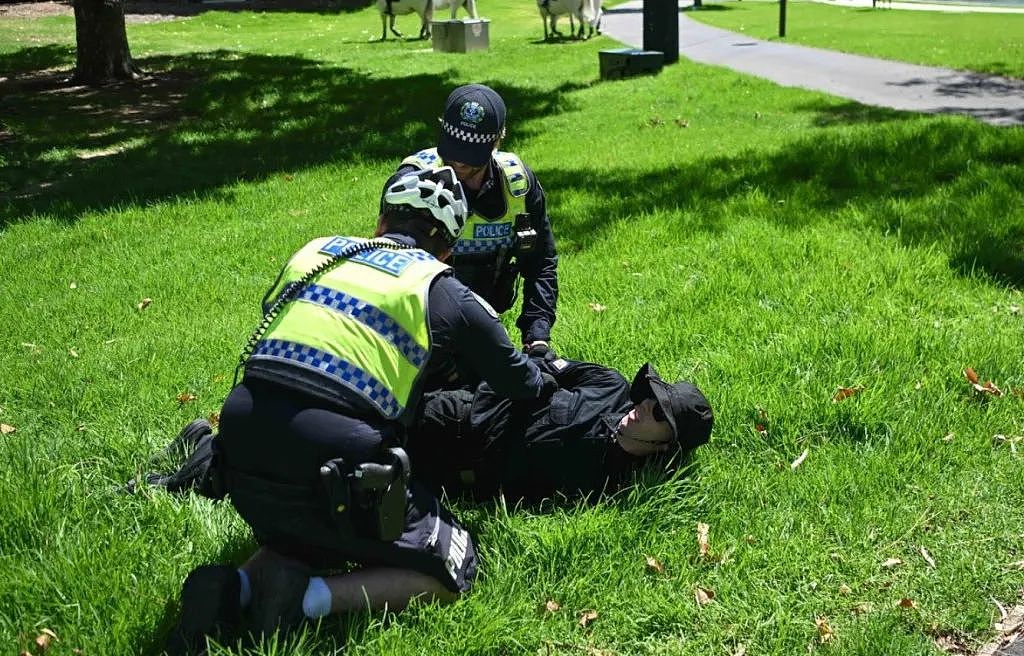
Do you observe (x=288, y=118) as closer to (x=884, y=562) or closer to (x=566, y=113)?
(x=566, y=113)

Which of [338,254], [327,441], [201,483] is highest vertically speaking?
[338,254]

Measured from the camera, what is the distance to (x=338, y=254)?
299cm

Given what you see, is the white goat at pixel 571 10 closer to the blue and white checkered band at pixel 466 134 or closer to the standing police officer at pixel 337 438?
the blue and white checkered band at pixel 466 134

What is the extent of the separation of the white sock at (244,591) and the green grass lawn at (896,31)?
14.3 meters

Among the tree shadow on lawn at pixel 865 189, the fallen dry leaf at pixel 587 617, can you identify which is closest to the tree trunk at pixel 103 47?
the tree shadow on lawn at pixel 865 189

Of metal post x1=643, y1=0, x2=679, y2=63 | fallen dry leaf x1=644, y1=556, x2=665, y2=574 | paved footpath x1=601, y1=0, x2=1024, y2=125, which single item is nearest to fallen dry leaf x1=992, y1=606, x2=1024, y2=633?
fallen dry leaf x1=644, y1=556, x2=665, y2=574

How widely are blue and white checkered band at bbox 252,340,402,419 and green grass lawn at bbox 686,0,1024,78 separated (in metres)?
13.9

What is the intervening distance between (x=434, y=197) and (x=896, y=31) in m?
26.2

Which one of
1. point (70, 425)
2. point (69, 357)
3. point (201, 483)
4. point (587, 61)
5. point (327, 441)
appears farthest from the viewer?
point (587, 61)

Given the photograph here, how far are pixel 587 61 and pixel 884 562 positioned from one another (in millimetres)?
17144

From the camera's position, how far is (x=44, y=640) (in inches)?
117

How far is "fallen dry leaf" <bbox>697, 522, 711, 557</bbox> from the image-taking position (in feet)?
11.4

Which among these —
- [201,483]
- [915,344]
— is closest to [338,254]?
[201,483]

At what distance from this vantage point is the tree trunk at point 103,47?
15836 mm
